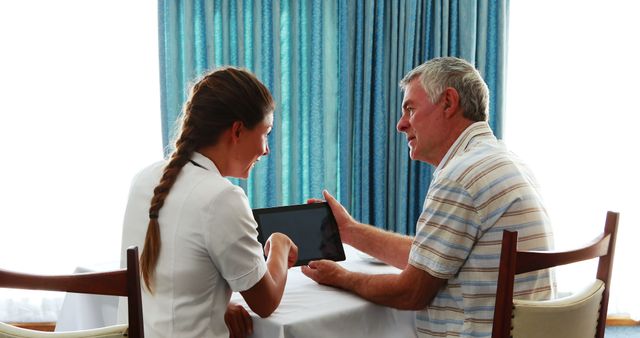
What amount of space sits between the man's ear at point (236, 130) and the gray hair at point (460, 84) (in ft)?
1.95

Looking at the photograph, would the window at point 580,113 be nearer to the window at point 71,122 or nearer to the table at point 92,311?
the window at point 71,122

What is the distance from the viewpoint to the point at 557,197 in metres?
3.43

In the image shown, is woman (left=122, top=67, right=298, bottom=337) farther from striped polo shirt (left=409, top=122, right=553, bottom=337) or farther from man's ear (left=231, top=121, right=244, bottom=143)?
striped polo shirt (left=409, top=122, right=553, bottom=337)

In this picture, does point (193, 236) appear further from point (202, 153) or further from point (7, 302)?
point (7, 302)

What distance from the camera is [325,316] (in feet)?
4.79

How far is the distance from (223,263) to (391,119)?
2076 millimetres

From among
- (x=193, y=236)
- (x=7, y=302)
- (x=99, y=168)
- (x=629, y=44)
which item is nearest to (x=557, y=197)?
(x=629, y=44)

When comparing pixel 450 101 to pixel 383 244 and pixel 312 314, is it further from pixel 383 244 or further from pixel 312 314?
pixel 312 314

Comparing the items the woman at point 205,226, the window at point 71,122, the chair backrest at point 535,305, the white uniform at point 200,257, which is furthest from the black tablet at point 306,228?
the window at point 71,122

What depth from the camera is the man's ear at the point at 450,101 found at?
5.77 feet

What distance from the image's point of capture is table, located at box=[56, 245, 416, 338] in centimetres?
142

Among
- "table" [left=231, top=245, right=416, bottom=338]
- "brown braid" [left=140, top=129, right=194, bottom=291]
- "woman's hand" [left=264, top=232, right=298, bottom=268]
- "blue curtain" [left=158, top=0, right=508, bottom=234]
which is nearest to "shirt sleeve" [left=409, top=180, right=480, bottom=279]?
"table" [left=231, top=245, right=416, bottom=338]

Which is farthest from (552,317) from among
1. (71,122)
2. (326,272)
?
(71,122)

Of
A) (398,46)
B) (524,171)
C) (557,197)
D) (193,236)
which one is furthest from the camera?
(557,197)
